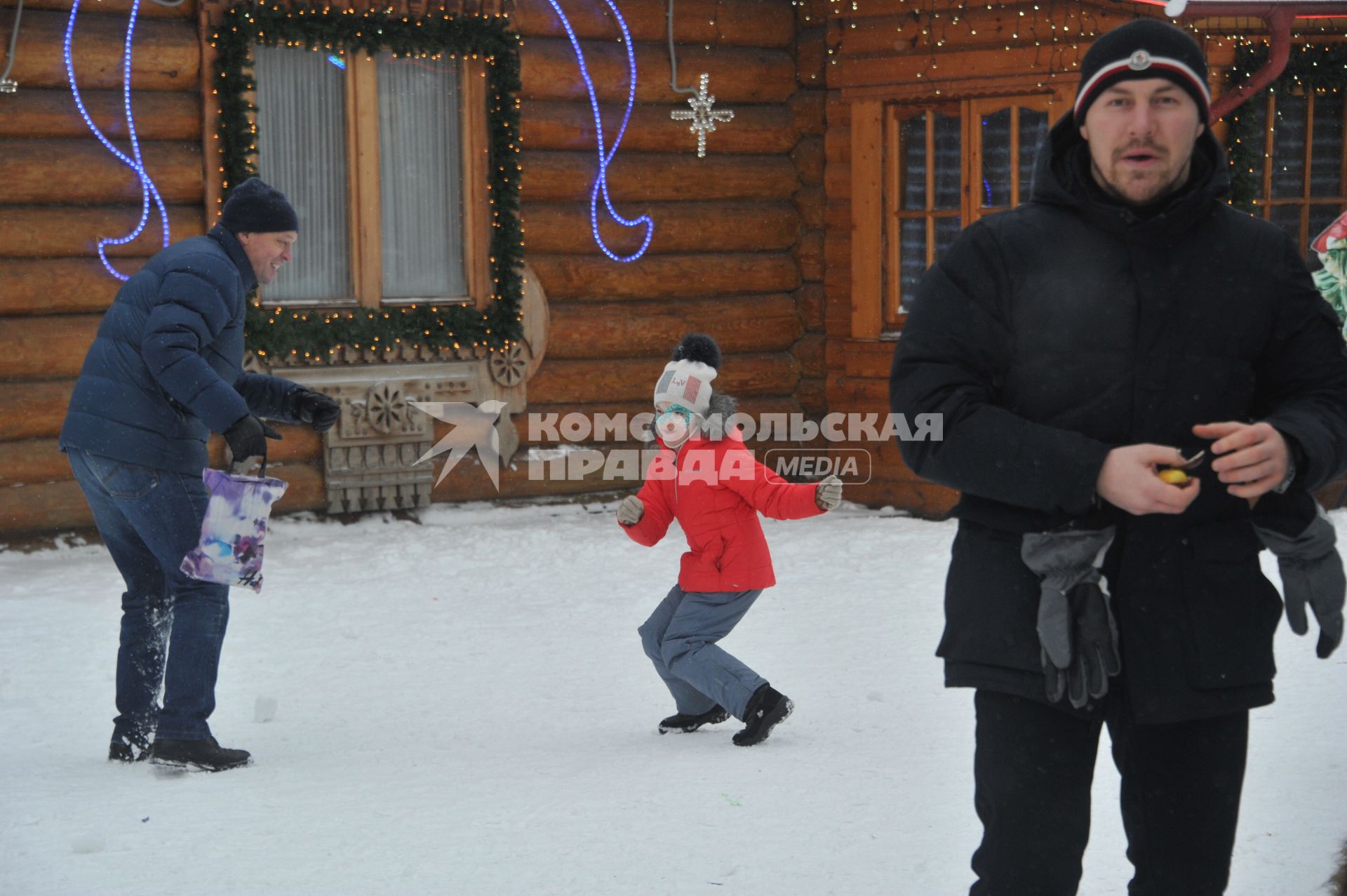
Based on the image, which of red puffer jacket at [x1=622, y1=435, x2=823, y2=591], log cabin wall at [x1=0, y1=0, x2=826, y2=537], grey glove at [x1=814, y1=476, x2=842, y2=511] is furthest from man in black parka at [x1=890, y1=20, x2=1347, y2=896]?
log cabin wall at [x1=0, y1=0, x2=826, y2=537]

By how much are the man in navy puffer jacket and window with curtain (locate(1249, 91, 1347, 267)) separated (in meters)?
7.07

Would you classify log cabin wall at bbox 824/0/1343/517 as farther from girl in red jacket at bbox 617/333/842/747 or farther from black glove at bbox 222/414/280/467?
black glove at bbox 222/414/280/467

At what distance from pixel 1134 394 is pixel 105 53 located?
23.9 feet

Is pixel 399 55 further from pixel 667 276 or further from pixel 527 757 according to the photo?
pixel 527 757

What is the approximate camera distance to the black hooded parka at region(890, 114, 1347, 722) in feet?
7.65

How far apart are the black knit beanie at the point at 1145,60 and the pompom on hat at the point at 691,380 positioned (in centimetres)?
257

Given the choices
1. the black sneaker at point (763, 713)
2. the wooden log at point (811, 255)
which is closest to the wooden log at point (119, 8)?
the wooden log at point (811, 255)

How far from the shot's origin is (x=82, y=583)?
7395mm

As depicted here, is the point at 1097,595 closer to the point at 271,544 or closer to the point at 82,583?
the point at 82,583

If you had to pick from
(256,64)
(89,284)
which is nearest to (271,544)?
(89,284)

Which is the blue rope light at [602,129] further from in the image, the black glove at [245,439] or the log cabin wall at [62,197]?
the black glove at [245,439]

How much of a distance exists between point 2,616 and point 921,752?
4.34 m

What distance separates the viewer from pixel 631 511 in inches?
189

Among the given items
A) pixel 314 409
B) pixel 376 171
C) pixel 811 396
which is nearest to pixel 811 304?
pixel 811 396
